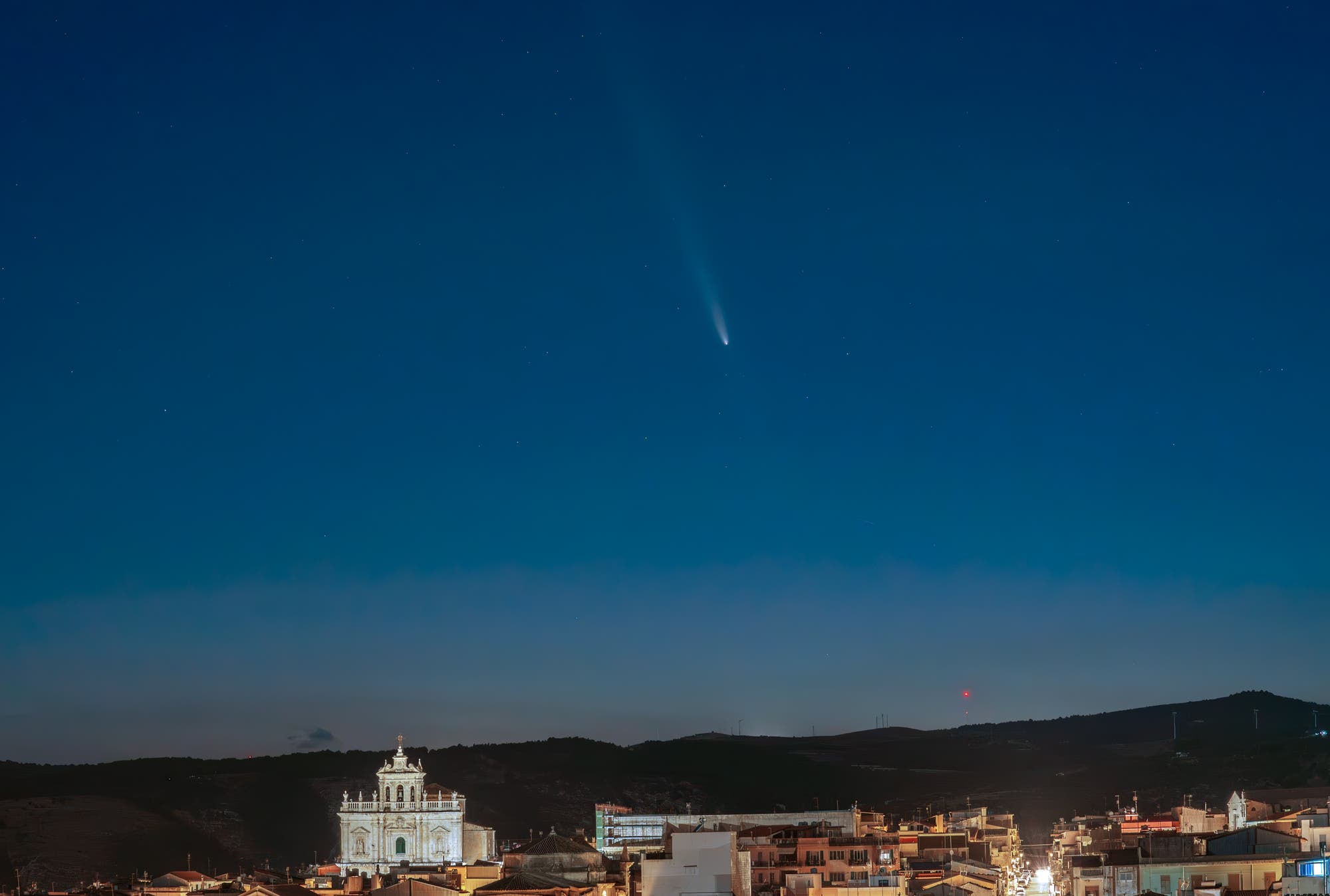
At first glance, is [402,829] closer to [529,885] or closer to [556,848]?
[556,848]

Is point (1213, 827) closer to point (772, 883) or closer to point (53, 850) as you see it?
point (772, 883)

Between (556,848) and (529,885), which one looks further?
(556,848)

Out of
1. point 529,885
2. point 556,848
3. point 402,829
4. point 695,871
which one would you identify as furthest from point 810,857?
point 402,829

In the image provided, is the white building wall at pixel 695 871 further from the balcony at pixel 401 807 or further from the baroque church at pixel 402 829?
the balcony at pixel 401 807

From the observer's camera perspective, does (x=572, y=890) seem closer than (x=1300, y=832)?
No

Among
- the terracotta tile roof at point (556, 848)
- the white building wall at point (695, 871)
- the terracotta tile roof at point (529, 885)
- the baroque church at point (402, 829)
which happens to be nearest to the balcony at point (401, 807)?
the baroque church at point (402, 829)

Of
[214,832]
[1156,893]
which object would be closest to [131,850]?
[214,832]

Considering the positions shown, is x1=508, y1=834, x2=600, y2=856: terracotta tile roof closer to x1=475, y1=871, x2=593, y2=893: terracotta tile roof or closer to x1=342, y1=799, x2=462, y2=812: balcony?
x1=475, y1=871, x2=593, y2=893: terracotta tile roof
